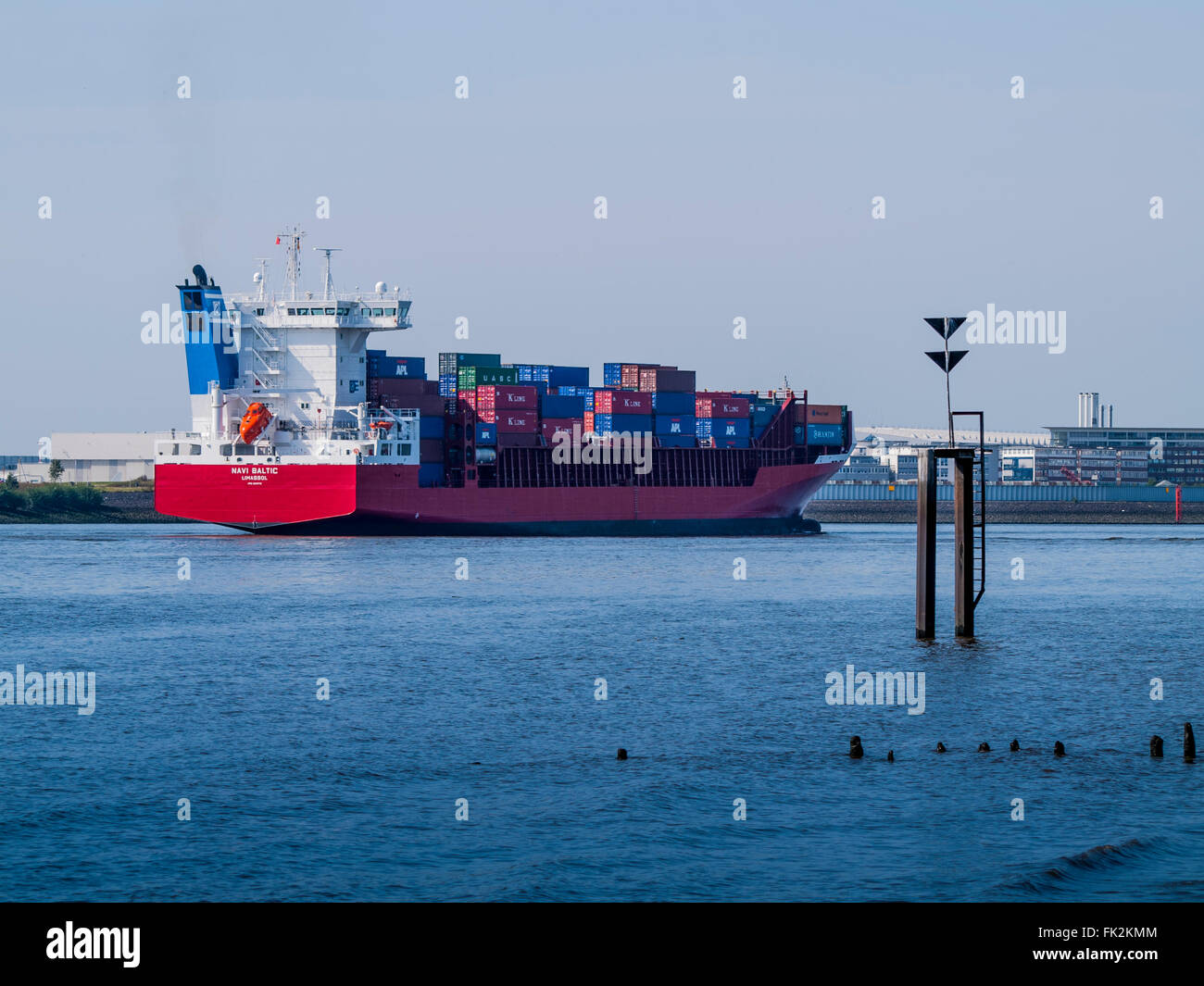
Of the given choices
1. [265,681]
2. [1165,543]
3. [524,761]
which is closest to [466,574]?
[265,681]

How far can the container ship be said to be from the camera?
7006cm

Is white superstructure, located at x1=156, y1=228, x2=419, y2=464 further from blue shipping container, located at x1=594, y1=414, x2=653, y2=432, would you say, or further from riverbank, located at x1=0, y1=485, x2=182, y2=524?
riverbank, located at x1=0, y1=485, x2=182, y2=524

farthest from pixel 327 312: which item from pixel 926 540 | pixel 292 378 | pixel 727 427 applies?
pixel 926 540

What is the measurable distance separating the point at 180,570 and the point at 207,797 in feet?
125

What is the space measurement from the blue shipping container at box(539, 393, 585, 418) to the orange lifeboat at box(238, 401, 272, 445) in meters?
17.3

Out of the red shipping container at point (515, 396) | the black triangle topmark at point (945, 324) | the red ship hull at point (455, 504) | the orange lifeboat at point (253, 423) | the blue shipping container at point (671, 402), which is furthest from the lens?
the blue shipping container at point (671, 402)

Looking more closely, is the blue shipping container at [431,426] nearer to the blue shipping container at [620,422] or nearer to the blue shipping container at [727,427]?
the blue shipping container at [620,422]

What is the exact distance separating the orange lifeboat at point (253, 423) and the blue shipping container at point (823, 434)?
1412 inches

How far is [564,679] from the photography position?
1057 inches

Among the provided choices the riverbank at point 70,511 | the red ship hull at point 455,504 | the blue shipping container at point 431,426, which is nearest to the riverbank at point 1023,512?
the riverbank at point 70,511

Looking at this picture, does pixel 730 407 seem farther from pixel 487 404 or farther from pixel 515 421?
pixel 487 404

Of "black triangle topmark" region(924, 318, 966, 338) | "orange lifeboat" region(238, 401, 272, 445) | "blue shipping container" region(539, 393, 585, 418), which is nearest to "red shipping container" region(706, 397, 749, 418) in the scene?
"blue shipping container" region(539, 393, 585, 418)

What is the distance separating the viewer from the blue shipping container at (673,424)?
82375 millimetres

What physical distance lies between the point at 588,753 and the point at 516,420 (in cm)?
5841
